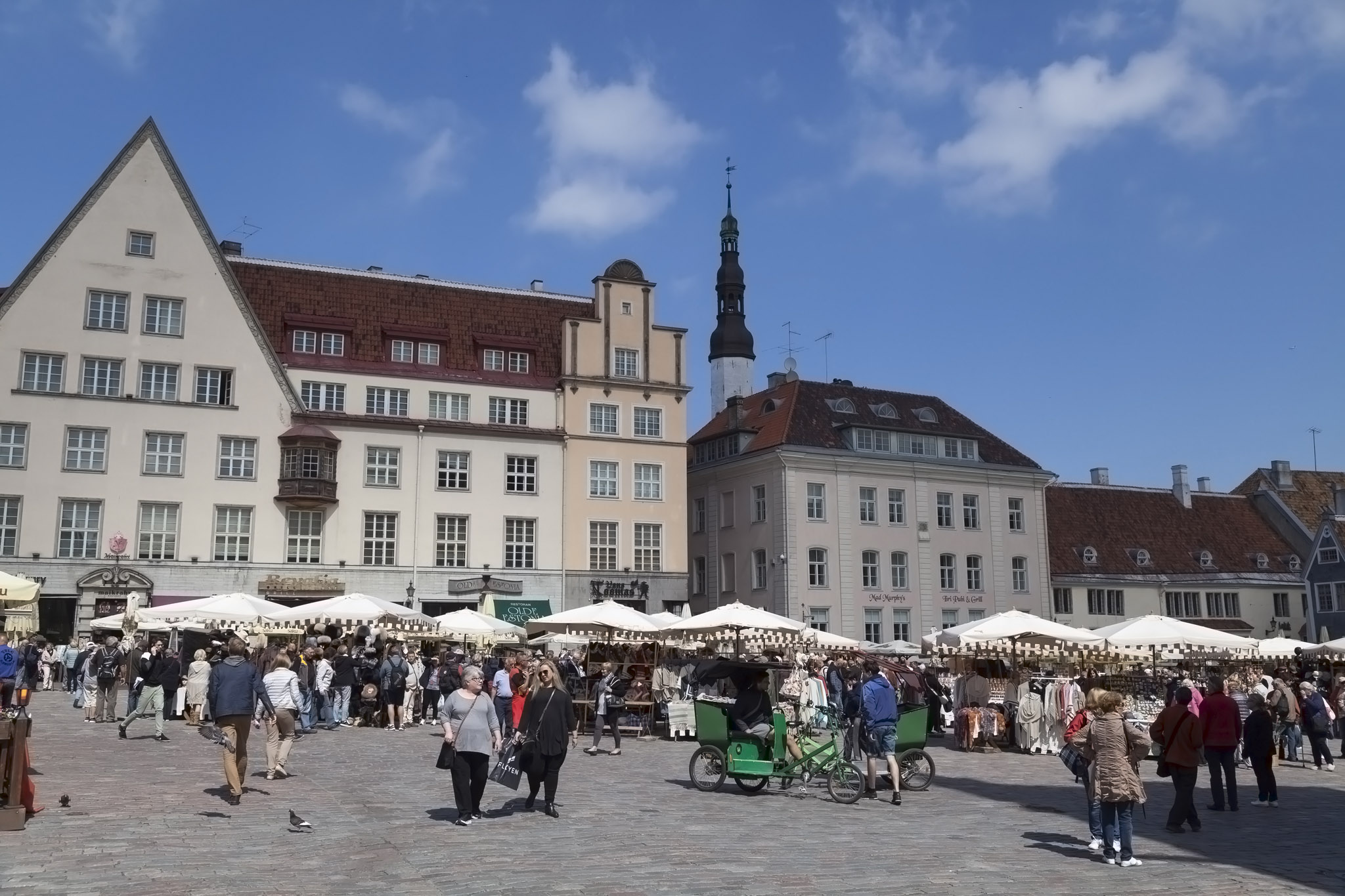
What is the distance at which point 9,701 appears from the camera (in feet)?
67.9

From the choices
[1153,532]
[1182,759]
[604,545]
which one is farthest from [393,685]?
[1153,532]

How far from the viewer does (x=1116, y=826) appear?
12023 mm

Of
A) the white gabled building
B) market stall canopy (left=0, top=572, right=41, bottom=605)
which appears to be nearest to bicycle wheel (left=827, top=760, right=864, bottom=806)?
market stall canopy (left=0, top=572, right=41, bottom=605)

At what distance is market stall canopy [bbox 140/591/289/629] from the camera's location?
27.9m

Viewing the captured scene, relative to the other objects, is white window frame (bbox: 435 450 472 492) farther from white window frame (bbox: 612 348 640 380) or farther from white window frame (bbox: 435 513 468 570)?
white window frame (bbox: 612 348 640 380)

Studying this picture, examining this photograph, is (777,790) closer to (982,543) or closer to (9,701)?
(9,701)

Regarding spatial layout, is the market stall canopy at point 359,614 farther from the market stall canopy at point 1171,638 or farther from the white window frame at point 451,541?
the market stall canopy at point 1171,638

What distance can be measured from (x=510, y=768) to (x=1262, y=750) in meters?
9.97

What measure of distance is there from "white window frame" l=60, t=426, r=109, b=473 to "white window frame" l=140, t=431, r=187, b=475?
1264mm

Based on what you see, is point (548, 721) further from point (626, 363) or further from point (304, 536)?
point (626, 363)

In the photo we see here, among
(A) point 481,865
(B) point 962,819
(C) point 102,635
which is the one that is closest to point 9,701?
(A) point 481,865

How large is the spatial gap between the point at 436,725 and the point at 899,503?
31586mm

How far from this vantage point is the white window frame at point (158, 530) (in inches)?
1743

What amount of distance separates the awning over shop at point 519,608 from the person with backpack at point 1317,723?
29.2 m
